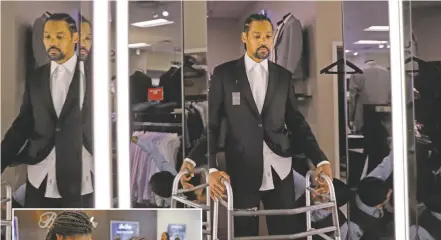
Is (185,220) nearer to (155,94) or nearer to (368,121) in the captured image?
(155,94)

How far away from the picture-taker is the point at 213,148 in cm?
173

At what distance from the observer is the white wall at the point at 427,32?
1739 mm

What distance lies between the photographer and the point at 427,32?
1741 mm

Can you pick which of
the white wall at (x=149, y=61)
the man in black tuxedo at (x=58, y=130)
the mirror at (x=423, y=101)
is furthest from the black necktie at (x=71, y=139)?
the mirror at (x=423, y=101)

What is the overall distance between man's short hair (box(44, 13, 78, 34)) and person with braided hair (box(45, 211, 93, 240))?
0.71 metres

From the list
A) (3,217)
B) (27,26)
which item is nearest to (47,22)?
(27,26)

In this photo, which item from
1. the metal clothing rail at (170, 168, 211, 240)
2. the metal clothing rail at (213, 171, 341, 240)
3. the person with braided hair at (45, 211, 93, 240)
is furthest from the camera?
the metal clothing rail at (170, 168, 211, 240)

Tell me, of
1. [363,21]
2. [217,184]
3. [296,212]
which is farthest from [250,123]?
[363,21]

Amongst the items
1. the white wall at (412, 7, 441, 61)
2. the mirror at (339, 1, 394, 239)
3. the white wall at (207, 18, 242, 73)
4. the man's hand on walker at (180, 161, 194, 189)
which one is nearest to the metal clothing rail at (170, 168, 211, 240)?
the man's hand on walker at (180, 161, 194, 189)

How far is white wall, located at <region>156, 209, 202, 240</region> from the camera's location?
4.88 feet

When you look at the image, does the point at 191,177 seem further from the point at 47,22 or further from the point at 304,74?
the point at 47,22

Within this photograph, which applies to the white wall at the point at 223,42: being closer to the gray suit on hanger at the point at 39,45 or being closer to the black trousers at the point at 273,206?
the black trousers at the point at 273,206

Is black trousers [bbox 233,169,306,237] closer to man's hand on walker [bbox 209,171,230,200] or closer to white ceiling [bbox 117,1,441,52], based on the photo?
man's hand on walker [bbox 209,171,230,200]

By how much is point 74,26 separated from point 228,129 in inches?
28.1
